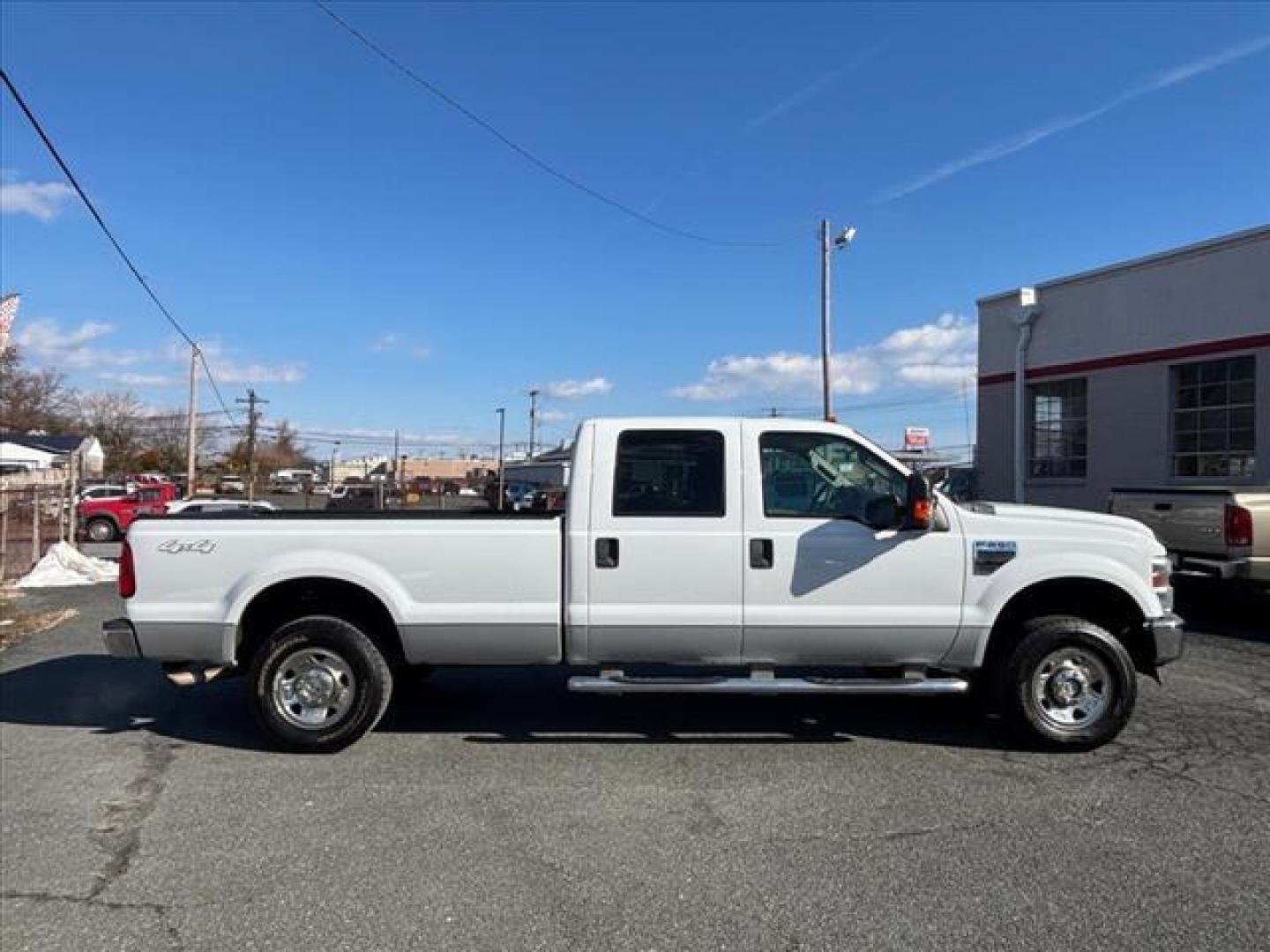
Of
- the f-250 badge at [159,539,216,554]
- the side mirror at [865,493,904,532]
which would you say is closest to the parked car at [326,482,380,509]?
the f-250 badge at [159,539,216,554]

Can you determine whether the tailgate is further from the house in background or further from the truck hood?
the house in background

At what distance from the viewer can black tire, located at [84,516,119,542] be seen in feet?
94.1

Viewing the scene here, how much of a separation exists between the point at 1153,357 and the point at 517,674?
13.3 meters

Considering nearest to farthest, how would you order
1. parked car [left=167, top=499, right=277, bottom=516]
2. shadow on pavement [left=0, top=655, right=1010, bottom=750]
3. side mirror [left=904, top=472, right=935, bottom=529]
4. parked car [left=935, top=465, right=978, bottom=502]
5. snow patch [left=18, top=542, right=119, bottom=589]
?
1. side mirror [left=904, top=472, right=935, bottom=529]
2. shadow on pavement [left=0, top=655, right=1010, bottom=750]
3. parked car [left=167, top=499, right=277, bottom=516]
4. snow patch [left=18, top=542, right=119, bottom=589]
5. parked car [left=935, top=465, right=978, bottom=502]

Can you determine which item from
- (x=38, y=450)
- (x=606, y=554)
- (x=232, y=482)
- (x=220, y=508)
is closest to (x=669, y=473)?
(x=606, y=554)

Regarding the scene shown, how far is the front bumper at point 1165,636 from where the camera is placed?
5.75 meters

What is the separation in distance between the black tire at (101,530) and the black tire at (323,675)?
26.4 meters

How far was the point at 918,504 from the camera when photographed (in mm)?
5582

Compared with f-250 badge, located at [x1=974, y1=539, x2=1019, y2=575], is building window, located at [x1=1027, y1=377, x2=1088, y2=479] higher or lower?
higher

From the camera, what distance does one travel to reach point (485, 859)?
14.1 ft

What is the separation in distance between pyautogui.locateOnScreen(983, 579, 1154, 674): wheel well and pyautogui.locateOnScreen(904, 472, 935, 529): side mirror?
0.76 meters

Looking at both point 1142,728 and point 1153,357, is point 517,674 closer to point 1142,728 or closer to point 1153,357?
point 1142,728

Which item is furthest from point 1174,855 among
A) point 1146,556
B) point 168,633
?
point 168,633

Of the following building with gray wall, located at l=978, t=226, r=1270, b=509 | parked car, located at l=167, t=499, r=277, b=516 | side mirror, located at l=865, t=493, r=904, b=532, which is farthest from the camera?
building with gray wall, located at l=978, t=226, r=1270, b=509
